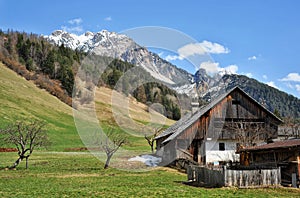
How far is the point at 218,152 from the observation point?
45.6 meters

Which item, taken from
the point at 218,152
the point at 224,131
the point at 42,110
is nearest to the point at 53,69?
the point at 42,110

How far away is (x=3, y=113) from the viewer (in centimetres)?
8506

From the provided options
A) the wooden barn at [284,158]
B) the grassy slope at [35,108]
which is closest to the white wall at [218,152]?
the wooden barn at [284,158]

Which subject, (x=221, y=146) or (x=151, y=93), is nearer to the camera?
(x=221, y=146)

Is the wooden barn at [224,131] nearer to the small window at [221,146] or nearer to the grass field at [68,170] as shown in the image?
the small window at [221,146]

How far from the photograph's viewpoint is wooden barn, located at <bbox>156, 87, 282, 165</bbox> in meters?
45.3

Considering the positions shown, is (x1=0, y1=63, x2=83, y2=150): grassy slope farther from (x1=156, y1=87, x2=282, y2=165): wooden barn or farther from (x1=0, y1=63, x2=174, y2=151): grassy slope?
(x1=156, y1=87, x2=282, y2=165): wooden barn

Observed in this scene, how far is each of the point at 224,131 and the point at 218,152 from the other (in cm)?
261

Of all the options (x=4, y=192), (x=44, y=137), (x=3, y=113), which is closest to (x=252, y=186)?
(x=4, y=192)

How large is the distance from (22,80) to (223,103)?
9534 cm

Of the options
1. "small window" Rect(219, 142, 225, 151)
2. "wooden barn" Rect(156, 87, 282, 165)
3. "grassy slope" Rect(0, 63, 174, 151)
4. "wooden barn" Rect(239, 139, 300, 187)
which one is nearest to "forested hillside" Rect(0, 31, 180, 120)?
"grassy slope" Rect(0, 63, 174, 151)

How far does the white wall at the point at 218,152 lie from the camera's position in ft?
148

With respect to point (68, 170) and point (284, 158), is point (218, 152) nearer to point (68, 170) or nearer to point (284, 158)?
point (284, 158)

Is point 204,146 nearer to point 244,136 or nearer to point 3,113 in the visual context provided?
point 244,136
